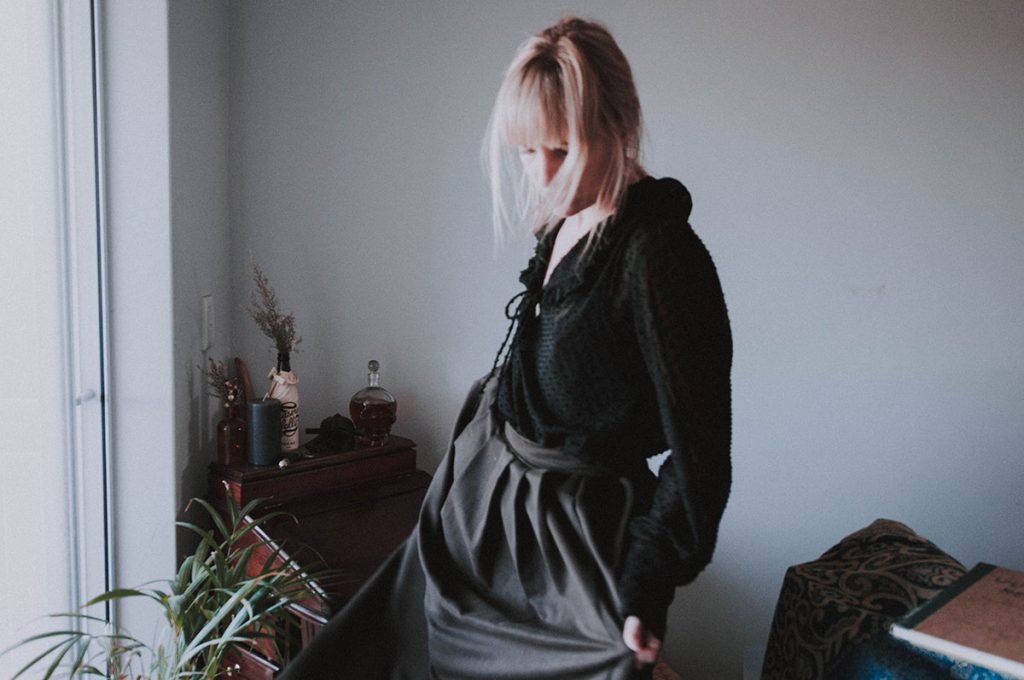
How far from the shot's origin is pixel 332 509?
191 centimetres

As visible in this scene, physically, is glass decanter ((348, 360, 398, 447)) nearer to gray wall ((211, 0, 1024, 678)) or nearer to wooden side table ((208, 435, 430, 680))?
wooden side table ((208, 435, 430, 680))

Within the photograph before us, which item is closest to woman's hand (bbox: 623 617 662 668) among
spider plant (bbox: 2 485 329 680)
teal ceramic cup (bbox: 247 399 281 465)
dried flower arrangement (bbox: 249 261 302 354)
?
spider plant (bbox: 2 485 329 680)

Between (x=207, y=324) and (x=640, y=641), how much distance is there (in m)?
1.29

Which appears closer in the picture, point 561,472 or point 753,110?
point 561,472

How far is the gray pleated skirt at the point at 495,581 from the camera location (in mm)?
1104

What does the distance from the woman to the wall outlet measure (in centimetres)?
91

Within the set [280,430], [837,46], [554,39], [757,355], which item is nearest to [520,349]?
[554,39]

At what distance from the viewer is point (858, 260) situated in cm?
203

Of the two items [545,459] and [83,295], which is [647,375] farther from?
[83,295]

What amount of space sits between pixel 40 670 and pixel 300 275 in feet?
3.21

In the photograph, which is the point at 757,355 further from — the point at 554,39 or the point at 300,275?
the point at 554,39

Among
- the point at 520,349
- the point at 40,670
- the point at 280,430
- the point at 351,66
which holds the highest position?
the point at 351,66

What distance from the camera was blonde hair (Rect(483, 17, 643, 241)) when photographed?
3.47ft

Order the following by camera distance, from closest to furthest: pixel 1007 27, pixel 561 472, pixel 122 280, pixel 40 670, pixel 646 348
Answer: pixel 646 348
pixel 561 472
pixel 40 670
pixel 122 280
pixel 1007 27
